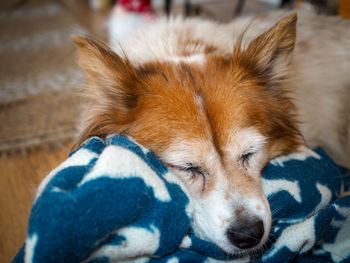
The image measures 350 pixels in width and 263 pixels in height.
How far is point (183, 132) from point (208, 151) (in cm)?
13

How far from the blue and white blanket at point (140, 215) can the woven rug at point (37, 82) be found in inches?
35.8

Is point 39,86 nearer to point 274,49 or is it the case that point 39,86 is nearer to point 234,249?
point 274,49

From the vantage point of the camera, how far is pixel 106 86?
135 centimetres

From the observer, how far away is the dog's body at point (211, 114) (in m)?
1.17

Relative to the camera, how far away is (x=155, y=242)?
102 centimetres

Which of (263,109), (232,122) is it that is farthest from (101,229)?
(263,109)

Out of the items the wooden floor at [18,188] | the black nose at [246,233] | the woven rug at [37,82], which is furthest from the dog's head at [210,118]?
the wooden floor at [18,188]

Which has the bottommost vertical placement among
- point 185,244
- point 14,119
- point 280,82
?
point 14,119

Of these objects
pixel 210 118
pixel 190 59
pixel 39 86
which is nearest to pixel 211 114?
pixel 210 118

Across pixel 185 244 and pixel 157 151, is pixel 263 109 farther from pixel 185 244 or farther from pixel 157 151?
pixel 185 244

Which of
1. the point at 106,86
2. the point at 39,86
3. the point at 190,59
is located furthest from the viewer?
the point at 39,86

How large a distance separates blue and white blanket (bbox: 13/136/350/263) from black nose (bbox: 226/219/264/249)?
0.31ft

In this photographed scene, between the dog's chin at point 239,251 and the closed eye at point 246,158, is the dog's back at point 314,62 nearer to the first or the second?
the closed eye at point 246,158

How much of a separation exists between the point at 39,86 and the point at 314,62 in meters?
2.64
